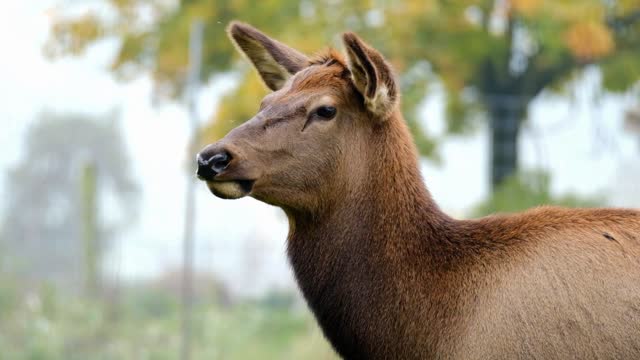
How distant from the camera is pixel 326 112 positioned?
18.4 feet

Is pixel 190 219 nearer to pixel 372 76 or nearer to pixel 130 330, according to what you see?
pixel 130 330

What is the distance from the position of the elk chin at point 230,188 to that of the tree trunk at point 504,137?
1016 centimetres

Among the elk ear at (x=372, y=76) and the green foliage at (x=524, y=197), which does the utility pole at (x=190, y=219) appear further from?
the elk ear at (x=372, y=76)

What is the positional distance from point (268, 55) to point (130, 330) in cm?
727

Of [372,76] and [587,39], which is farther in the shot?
[587,39]

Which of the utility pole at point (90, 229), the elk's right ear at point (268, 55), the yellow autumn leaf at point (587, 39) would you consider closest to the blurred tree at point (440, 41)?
the yellow autumn leaf at point (587, 39)

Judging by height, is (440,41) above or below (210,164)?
above

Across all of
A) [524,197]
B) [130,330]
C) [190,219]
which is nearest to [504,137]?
[524,197]

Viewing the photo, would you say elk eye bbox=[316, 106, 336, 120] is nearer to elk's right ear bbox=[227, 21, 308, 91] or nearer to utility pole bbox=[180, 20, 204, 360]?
elk's right ear bbox=[227, 21, 308, 91]

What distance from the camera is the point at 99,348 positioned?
1259 centimetres

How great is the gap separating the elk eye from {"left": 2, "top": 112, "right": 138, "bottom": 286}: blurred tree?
7615mm

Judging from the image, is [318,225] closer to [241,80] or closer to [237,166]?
[237,166]

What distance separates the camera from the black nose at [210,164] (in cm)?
517

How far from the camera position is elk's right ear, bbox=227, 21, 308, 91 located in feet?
20.3
